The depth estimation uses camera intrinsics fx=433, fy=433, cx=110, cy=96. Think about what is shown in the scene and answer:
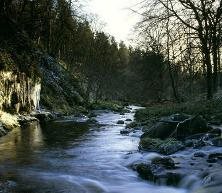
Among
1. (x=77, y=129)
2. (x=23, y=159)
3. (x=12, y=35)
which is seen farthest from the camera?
(x=12, y=35)

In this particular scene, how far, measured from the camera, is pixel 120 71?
8862 cm

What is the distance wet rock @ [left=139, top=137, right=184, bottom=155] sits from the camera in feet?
41.3

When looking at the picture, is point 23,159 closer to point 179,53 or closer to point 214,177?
point 214,177

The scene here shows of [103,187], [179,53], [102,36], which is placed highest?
[102,36]

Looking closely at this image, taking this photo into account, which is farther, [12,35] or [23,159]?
[12,35]

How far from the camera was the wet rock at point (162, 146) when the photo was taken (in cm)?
1260

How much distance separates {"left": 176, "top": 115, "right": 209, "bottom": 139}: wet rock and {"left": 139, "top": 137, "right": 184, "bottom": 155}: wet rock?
696 mm

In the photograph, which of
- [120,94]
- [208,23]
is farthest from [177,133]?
[120,94]

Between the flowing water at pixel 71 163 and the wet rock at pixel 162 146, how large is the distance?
18.8 inches

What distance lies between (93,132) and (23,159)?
7.59 m

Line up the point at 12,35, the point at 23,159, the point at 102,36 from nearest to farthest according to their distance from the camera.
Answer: the point at 23,159 → the point at 12,35 → the point at 102,36

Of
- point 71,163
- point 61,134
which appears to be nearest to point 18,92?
point 61,134

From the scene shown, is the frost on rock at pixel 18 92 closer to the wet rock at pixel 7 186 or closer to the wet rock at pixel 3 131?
the wet rock at pixel 3 131

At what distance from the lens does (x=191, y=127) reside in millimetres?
14383
